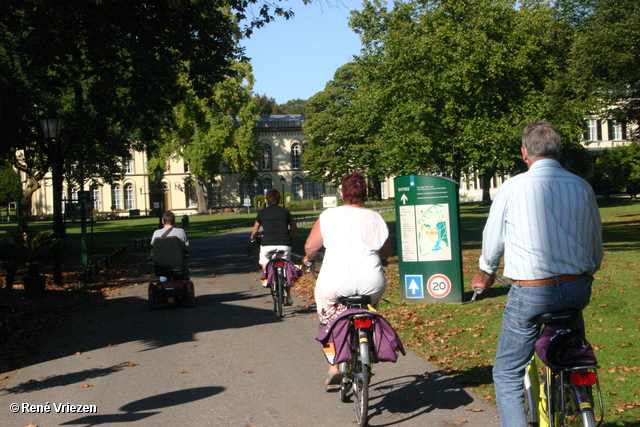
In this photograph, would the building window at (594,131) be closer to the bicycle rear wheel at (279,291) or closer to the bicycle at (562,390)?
the bicycle rear wheel at (279,291)

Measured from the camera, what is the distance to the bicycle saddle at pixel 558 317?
A: 149 inches

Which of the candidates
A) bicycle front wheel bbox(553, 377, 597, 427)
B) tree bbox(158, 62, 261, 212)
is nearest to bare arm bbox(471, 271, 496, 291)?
bicycle front wheel bbox(553, 377, 597, 427)

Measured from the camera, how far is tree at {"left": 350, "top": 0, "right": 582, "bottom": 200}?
1384 inches

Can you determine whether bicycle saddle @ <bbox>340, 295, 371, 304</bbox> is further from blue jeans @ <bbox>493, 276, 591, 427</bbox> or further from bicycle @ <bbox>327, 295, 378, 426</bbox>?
blue jeans @ <bbox>493, 276, 591, 427</bbox>

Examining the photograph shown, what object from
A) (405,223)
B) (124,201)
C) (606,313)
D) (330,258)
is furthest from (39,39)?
(124,201)

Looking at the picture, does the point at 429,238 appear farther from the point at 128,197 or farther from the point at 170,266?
the point at 128,197

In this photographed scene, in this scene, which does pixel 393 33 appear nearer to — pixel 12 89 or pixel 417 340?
pixel 12 89

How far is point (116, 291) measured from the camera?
53.5 feet

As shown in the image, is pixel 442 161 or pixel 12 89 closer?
pixel 12 89

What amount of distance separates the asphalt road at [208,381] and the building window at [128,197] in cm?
7877

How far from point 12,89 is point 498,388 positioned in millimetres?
20842

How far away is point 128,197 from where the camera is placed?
8819cm

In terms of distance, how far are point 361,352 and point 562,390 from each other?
1.70 metres

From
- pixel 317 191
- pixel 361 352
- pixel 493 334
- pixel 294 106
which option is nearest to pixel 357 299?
pixel 361 352
